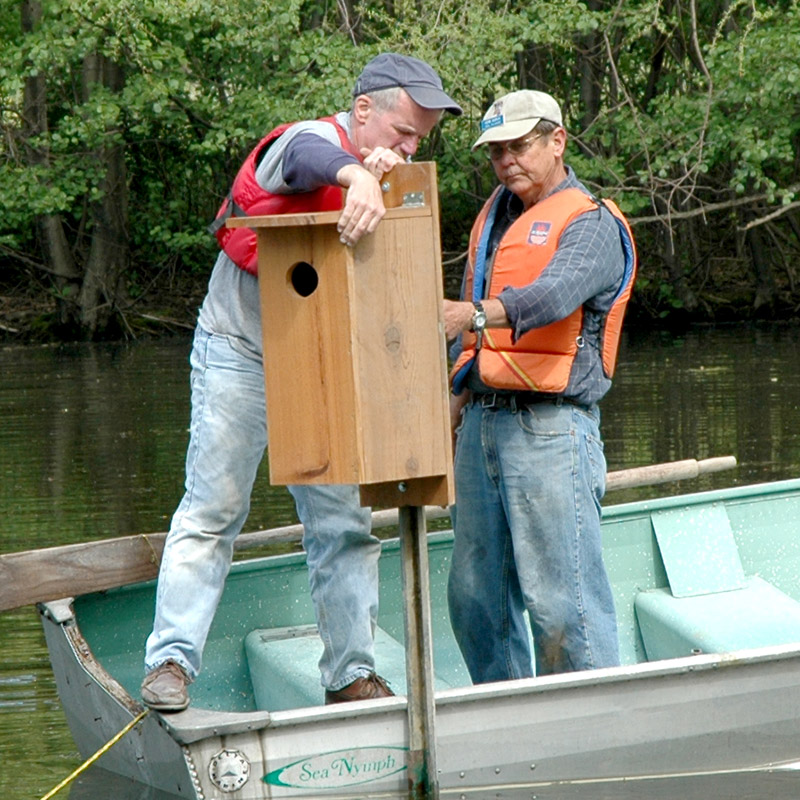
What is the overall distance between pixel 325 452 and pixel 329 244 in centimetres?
47

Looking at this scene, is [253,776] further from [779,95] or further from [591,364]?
[779,95]

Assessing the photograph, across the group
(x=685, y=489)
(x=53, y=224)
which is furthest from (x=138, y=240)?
(x=685, y=489)

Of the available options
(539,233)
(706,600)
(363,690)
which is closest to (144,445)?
(706,600)

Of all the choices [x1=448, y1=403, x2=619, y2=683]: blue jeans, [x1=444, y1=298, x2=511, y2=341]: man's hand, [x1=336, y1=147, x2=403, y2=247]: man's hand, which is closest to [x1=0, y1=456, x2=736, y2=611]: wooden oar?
[x1=448, y1=403, x2=619, y2=683]: blue jeans

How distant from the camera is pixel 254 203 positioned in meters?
3.81

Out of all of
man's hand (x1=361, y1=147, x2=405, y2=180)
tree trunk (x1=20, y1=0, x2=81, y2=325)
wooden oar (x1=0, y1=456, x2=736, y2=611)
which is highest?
tree trunk (x1=20, y1=0, x2=81, y2=325)

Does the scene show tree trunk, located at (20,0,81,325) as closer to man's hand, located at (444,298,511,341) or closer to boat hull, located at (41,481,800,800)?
boat hull, located at (41,481,800,800)

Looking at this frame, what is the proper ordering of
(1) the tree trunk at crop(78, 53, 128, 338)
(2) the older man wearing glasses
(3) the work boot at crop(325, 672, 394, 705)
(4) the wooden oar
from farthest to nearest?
(1) the tree trunk at crop(78, 53, 128, 338), (4) the wooden oar, (3) the work boot at crop(325, 672, 394, 705), (2) the older man wearing glasses

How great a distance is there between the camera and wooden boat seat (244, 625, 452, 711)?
448cm

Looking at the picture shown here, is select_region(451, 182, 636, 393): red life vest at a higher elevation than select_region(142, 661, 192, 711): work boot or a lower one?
higher

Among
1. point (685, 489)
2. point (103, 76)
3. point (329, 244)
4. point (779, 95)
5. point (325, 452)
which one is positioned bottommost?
point (685, 489)

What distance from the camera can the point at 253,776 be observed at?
375 cm

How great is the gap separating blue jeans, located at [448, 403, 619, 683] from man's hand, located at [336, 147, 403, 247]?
2.87 feet

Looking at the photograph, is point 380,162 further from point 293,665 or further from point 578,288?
point 293,665
